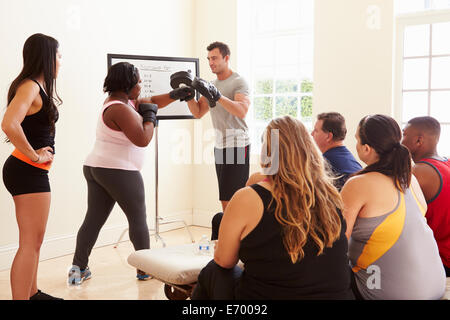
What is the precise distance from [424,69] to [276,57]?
4.82ft

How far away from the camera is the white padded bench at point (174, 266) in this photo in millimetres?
1891

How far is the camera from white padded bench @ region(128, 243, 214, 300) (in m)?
1.89

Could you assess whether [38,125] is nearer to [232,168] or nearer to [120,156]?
[120,156]

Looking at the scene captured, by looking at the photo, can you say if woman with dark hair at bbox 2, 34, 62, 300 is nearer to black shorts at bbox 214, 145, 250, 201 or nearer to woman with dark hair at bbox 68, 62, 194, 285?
woman with dark hair at bbox 68, 62, 194, 285

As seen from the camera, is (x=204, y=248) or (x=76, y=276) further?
(x=76, y=276)

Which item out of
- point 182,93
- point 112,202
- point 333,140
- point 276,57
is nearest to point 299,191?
point 333,140

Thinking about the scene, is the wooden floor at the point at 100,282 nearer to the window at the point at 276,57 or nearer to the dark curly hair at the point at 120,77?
the dark curly hair at the point at 120,77

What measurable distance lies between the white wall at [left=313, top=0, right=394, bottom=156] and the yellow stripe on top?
7.82 feet

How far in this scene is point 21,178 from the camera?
216 cm

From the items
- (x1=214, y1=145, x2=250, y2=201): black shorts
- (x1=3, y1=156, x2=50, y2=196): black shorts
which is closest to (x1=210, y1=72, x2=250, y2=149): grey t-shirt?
(x1=214, y1=145, x2=250, y2=201): black shorts

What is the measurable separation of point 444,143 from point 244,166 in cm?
173

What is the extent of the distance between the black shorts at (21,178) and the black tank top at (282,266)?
118 cm

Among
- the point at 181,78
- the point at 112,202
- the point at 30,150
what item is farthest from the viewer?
the point at 181,78
